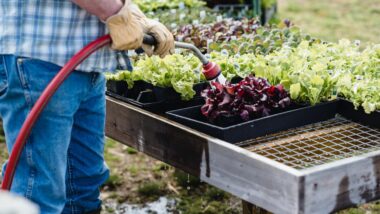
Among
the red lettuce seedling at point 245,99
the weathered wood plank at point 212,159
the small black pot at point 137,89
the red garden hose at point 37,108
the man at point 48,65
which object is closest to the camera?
the red garden hose at point 37,108

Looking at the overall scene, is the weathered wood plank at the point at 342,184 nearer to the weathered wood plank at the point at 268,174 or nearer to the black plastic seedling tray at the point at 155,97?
the weathered wood plank at the point at 268,174

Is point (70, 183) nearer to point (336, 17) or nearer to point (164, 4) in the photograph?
point (164, 4)

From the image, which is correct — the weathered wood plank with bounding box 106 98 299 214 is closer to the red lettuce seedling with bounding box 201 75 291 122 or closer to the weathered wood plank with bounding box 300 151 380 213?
the weathered wood plank with bounding box 300 151 380 213

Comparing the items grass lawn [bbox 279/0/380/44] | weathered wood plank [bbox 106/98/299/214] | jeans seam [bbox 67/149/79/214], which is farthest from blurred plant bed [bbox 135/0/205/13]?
grass lawn [bbox 279/0/380/44]

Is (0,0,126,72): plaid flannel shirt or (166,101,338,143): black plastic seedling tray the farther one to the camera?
(166,101,338,143): black plastic seedling tray

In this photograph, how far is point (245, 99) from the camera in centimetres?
299

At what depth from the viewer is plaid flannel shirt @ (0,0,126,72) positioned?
2584 mm

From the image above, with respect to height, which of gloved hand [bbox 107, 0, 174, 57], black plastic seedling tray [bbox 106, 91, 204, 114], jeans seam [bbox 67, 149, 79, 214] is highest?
gloved hand [bbox 107, 0, 174, 57]

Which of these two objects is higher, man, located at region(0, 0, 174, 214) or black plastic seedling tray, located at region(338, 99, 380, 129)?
man, located at region(0, 0, 174, 214)

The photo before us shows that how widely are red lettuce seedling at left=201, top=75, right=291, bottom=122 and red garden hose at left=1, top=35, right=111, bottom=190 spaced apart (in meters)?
0.67

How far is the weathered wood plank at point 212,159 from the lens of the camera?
8.08 ft

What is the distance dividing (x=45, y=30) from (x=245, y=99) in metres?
0.91

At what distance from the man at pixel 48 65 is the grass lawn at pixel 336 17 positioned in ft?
17.8

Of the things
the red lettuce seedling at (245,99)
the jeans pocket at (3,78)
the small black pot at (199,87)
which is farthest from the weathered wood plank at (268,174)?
the jeans pocket at (3,78)
